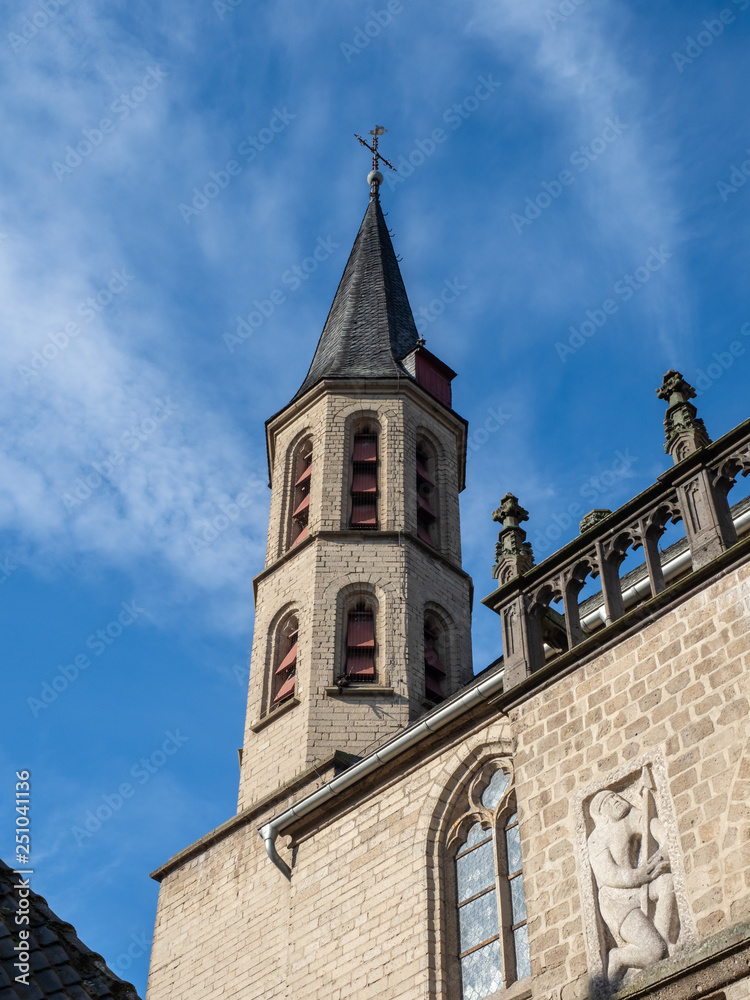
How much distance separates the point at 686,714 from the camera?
838 cm

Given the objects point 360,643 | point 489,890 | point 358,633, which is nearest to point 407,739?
point 489,890

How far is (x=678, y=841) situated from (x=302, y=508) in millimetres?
12304

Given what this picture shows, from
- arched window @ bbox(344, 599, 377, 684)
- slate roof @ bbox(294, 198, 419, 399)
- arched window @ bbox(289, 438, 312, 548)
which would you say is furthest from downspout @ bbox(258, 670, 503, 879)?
slate roof @ bbox(294, 198, 419, 399)

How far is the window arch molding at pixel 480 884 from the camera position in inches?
393

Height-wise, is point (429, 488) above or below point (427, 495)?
above

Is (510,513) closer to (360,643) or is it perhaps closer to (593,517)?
(593,517)

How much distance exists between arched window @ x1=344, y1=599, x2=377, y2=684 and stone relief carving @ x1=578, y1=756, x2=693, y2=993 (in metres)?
8.10

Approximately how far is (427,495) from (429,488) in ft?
0.47

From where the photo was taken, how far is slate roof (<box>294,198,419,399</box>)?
21422mm

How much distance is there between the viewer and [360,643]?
17016 mm

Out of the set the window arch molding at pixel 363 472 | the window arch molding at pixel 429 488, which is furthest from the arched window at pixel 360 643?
the window arch molding at pixel 429 488

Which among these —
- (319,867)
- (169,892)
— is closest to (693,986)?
(319,867)

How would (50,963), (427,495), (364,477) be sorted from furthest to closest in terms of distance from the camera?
1. (427,495)
2. (364,477)
3. (50,963)

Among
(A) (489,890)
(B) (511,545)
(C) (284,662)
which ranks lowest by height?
(A) (489,890)
